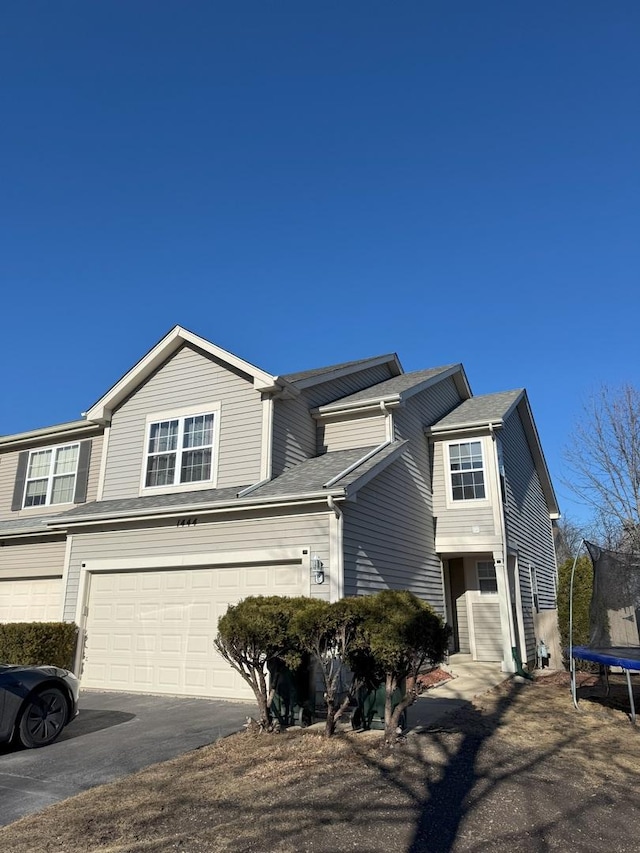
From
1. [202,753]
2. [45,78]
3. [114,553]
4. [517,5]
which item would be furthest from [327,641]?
[45,78]

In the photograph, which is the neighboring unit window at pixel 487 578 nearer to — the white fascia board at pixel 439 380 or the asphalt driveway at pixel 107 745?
the white fascia board at pixel 439 380

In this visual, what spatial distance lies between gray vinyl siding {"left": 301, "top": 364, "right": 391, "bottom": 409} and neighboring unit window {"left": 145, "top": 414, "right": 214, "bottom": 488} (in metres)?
2.43

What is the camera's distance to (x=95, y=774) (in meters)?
5.73

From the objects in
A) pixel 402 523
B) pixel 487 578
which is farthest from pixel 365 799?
pixel 487 578

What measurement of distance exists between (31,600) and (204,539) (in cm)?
616

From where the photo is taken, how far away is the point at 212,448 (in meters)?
12.1

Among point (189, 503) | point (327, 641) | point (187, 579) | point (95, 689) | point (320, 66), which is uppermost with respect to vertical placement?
point (320, 66)

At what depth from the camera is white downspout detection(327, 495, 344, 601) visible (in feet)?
29.5

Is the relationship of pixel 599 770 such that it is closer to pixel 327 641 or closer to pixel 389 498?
pixel 327 641

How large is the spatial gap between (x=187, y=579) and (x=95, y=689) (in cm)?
295

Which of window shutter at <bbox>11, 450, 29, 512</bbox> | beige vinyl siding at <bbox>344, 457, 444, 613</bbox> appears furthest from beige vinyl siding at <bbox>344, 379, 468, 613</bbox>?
window shutter at <bbox>11, 450, 29, 512</bbox>

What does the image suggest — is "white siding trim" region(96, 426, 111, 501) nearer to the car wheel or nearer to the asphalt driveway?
the asphalt driveway

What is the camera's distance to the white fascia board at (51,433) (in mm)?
14602

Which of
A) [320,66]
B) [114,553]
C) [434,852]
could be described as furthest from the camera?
[320,66]
